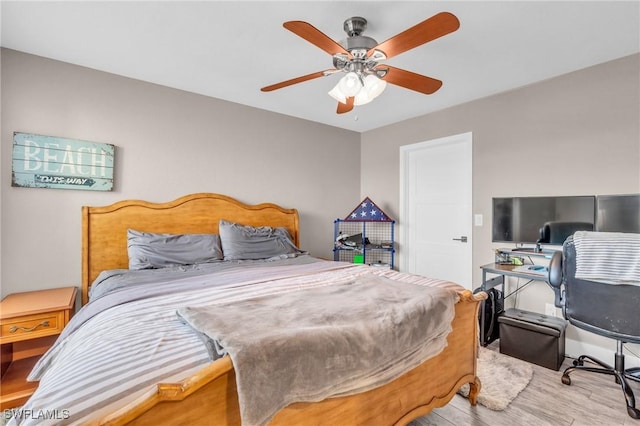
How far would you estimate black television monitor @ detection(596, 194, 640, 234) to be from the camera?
2324 mm

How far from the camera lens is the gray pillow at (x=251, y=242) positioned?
2902 millimetres

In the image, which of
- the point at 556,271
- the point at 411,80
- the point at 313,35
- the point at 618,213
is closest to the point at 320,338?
the point at 313,35

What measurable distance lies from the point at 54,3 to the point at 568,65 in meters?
3.77

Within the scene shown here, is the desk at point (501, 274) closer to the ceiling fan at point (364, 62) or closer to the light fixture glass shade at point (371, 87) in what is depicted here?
the ceiling fan at point (364, 62)

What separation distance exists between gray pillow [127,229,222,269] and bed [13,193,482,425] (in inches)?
8.2

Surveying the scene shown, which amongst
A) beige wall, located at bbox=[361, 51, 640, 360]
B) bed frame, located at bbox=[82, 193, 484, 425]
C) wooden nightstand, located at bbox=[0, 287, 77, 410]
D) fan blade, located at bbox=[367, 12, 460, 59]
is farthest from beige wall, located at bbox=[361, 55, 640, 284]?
wooden nightstand, located at bbox=[0, 287, 77, 410]

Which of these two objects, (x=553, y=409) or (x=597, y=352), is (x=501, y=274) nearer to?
(x=597, y=352)

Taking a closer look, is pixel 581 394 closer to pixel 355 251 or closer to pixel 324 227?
pixel 355 251

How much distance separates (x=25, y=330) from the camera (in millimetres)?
1916

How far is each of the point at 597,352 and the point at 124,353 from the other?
341 centimetres

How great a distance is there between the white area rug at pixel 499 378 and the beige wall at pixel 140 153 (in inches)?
88.5

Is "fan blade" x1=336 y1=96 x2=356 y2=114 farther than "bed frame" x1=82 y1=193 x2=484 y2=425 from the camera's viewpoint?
Yes

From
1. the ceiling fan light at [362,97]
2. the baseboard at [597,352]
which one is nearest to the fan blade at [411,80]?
the ceiling fan light at [362,97]

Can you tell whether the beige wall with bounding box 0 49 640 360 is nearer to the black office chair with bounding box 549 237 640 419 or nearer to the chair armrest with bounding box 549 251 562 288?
the black office chair with bounding box 549 237 640 419
